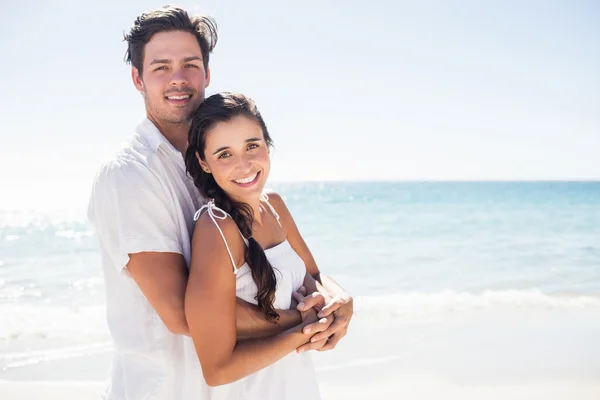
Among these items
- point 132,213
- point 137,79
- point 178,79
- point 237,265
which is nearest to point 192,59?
point 178,79

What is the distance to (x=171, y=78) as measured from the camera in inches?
104

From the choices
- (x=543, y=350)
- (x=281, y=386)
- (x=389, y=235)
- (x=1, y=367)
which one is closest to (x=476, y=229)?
(x=389, y=235)

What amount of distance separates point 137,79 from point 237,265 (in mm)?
1165

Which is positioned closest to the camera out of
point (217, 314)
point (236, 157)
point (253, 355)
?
point (217, 314)

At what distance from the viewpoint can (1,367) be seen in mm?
6742

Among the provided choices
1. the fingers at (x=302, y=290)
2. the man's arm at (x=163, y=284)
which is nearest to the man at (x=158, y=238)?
the man's arm at (x=163, y=284)

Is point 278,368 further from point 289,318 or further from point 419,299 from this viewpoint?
point 419,299

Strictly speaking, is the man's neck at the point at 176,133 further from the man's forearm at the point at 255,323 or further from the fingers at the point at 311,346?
the fingers at the point at 311,346

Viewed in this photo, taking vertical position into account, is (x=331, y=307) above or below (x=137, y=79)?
below

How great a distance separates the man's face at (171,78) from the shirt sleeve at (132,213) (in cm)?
46

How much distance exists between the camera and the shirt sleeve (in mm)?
2180

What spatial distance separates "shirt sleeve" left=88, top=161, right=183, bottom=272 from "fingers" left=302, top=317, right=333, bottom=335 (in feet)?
2.01

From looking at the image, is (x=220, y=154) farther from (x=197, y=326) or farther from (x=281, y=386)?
(x=281, y=386)

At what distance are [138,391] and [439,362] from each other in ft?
16.5
